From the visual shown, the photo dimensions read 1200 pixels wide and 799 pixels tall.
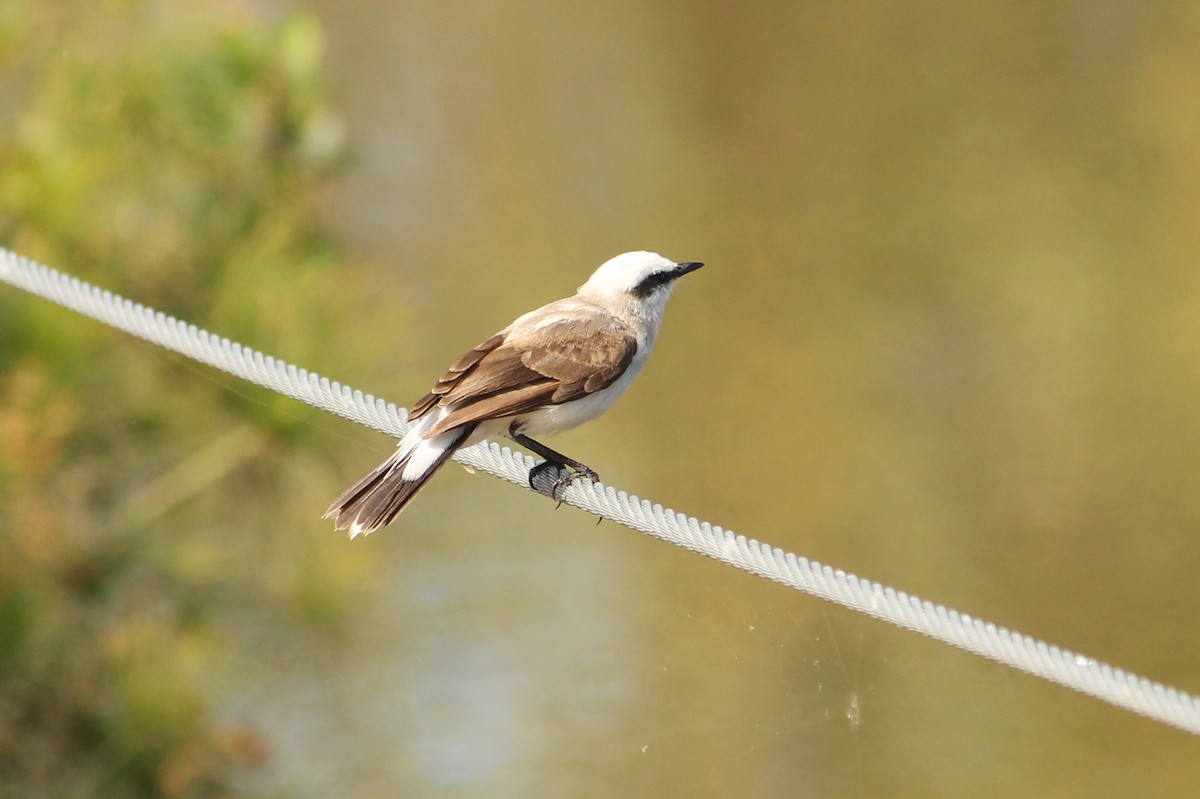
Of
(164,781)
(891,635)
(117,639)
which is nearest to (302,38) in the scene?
(117,639)

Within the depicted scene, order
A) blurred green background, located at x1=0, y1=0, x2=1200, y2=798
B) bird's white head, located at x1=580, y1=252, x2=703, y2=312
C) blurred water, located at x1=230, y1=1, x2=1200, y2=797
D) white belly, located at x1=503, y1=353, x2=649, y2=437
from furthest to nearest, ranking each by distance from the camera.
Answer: blurred water, located at x1=230, y1=1, x2=1200, y2=797
blurred green background, located at x1=0, y1=0, x2=1200, y2=798
bird's white head, located at x1=580, y1=252, x2=703, y2=312
white belly, located at x1=503, y1=353, x2=649, y2=437

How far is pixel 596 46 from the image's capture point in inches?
651

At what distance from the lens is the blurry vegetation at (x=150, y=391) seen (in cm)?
611

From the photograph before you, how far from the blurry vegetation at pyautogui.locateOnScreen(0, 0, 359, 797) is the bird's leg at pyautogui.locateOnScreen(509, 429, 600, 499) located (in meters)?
2.06

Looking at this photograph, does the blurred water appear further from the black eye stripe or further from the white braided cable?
the white braided cable

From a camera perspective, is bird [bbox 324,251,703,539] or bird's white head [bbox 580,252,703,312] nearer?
bird [bbox 324,251,703,539]

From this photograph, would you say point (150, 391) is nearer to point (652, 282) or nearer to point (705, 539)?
point (652, 282)

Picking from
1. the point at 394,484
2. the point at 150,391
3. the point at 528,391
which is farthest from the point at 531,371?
the point at 150,391

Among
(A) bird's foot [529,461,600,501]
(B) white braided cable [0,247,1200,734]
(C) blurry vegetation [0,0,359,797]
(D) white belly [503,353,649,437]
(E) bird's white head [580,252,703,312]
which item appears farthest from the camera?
(C) blurry vegetation [0,0,359,797]

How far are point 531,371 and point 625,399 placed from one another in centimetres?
847

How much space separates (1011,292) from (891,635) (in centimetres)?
386

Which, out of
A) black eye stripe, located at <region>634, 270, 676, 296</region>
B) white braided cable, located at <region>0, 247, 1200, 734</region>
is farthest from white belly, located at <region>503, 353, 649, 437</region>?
black eye stripe, located at <region>634, 270, 676, 296</region>

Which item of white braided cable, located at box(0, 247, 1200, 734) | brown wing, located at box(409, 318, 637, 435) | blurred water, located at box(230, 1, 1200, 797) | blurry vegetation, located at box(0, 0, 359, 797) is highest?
white braided cable, located at box(0, 247, 1200, 734)

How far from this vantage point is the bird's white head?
4.82 meters
